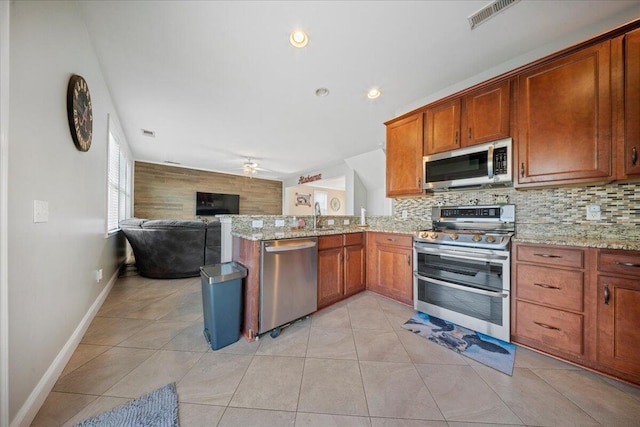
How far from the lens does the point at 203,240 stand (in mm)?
3373

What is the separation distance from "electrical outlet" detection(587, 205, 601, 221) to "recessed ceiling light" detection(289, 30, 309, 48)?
2.75 metres

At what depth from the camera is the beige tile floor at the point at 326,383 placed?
109 cm

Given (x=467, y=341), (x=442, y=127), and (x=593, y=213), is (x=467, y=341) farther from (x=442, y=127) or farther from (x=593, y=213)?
(x=442, y=127)

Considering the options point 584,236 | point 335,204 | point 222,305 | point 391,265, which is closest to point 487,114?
point 584,236

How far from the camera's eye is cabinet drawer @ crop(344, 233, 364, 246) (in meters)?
2.52

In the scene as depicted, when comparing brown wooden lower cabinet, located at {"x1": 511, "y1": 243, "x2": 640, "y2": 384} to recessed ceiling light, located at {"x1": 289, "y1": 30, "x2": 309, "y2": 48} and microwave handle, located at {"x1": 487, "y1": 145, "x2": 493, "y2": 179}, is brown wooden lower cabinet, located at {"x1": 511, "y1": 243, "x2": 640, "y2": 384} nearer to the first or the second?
microwave handle, located at {"x1": 487, "y1": 145, "x2": 493, "y2": 179}

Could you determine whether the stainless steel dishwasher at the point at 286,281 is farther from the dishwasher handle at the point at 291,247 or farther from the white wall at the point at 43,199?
the white wall at the point at 43,199

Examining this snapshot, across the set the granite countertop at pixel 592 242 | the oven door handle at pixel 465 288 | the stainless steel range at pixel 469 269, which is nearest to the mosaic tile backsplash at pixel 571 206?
the stainless steel range at pixel 469 269

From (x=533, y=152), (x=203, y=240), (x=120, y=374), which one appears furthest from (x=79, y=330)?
(x=533, y=152)

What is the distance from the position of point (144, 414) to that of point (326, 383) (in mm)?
993

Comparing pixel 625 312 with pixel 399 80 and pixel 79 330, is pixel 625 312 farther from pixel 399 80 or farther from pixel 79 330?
pixel 79 330

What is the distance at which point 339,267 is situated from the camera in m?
2.46

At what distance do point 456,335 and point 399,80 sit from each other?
2636 mm

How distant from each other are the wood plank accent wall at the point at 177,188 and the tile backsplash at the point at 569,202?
21.8 ft
